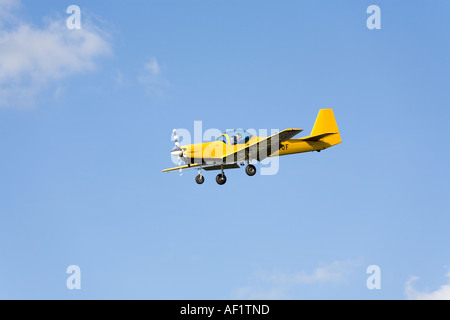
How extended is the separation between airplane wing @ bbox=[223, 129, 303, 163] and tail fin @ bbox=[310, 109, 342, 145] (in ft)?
12.4

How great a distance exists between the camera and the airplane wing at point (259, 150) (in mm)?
34250

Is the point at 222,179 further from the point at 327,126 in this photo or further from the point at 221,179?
the point at 327,126

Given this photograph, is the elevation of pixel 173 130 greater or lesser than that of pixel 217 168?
greater

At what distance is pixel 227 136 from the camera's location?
1401 inches

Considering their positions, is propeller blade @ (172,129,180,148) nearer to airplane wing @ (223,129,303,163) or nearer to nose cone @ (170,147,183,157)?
nose cone @ (170,147,183,157)

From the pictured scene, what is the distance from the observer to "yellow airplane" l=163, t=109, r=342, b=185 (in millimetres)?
35000

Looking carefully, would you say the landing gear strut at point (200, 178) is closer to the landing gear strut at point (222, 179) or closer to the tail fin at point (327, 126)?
the landing gear strut at point (222, 179)

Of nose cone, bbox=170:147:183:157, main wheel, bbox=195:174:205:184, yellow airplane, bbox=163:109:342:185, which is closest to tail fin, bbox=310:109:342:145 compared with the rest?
yellow airplane, bbox=163:109:342:185

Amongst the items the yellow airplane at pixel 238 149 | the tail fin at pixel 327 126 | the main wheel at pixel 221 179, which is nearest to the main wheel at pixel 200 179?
the yellow airplane at pixel 238 149

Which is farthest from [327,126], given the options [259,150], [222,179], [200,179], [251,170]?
[200,179]
